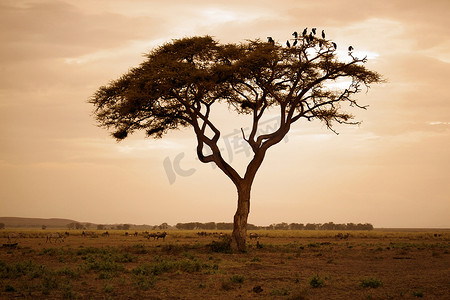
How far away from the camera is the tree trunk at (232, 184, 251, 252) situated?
86.4 ft

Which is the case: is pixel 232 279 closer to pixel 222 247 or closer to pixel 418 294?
pixel 418 294

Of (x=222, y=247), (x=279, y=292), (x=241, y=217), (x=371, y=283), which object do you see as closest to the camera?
(x=279, y=292)

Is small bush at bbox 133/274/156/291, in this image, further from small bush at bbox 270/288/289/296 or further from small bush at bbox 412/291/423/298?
small bush at bbox 412/291/423/298

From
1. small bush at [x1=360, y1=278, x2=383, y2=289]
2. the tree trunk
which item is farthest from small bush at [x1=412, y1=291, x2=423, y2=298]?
the tree trunk

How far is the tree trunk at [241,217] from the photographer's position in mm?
26328

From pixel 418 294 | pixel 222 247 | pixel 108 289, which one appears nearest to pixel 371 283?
pixel 418 294

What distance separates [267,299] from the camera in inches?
500

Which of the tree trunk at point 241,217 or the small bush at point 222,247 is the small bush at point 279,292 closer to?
the tree trunk at point 241,217

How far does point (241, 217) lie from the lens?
86.4 ft

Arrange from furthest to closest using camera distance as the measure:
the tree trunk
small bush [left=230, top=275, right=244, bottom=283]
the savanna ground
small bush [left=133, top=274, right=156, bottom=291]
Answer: the tree trunk
small bush [left=230, top=275, right=244, bottom=283]
small bush [left=133, top=274, right=156, bottom=291]
the savanna ground

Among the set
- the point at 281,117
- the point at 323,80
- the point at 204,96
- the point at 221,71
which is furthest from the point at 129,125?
the point at 323,80

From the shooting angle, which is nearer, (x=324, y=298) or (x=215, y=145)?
(x=324, y=298)

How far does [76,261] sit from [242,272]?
27.7ft

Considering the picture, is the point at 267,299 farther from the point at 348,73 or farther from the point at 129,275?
the point at 348,73
